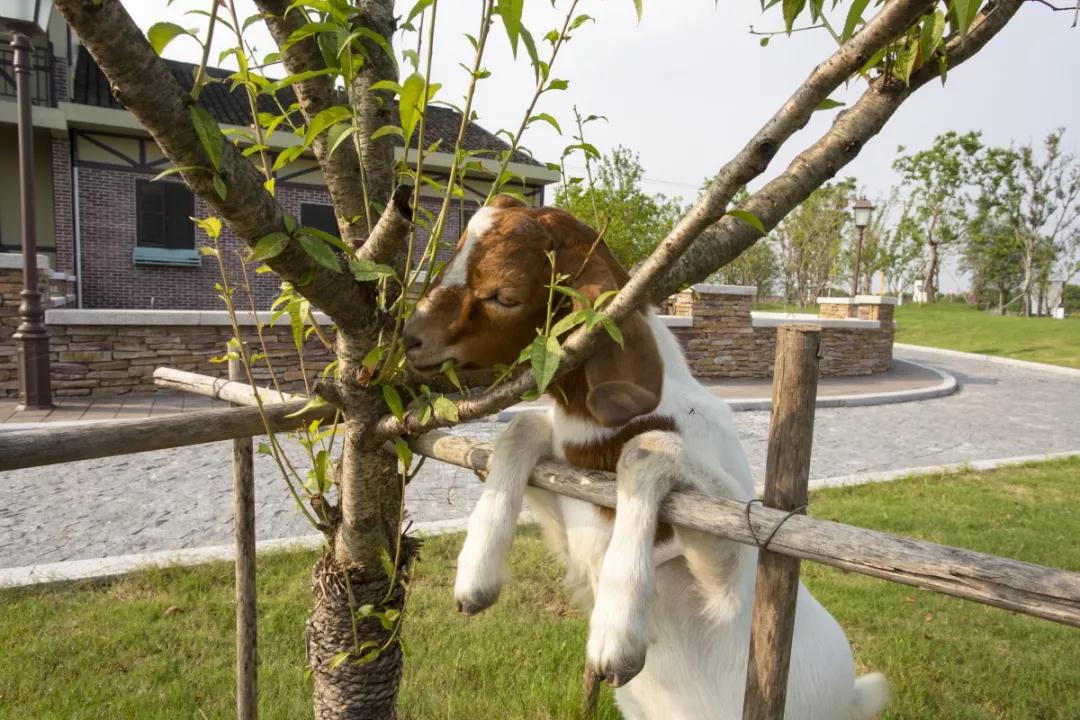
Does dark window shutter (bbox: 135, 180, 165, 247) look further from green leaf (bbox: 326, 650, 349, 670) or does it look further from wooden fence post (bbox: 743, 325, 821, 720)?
wooden fence post (bbox: 743, 325, 821, 720)

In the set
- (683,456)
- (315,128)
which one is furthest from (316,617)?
(315,128)

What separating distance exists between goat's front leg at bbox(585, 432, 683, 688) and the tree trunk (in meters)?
0.82

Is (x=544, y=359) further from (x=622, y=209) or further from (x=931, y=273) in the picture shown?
(x=931, y=273)

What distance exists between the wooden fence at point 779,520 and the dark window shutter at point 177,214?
1638 cm

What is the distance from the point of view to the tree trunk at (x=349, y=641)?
2178mm

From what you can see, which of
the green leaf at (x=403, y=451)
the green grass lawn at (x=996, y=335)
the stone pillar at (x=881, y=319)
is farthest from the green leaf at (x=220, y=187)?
the green grass lawn at (x=996, y=335)

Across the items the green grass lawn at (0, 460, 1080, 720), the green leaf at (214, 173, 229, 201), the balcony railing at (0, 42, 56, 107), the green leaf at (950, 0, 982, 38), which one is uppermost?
the balcony railing at (0, 42, 56, 107)

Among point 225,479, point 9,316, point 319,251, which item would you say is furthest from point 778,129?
point 9,316

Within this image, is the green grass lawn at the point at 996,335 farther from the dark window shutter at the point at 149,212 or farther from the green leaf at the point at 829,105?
the dark window shutter at the point at 149,212

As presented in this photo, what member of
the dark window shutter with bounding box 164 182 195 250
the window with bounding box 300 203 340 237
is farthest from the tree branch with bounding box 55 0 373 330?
the dark window shutter with bounding box 164 182 195 250

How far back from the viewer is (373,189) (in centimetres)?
195

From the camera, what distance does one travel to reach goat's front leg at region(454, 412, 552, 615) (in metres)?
1.88

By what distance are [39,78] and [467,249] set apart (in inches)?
709

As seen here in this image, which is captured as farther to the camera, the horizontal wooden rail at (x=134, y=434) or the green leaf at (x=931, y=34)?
the horizontal wooden rail at (x=134, y=434)
